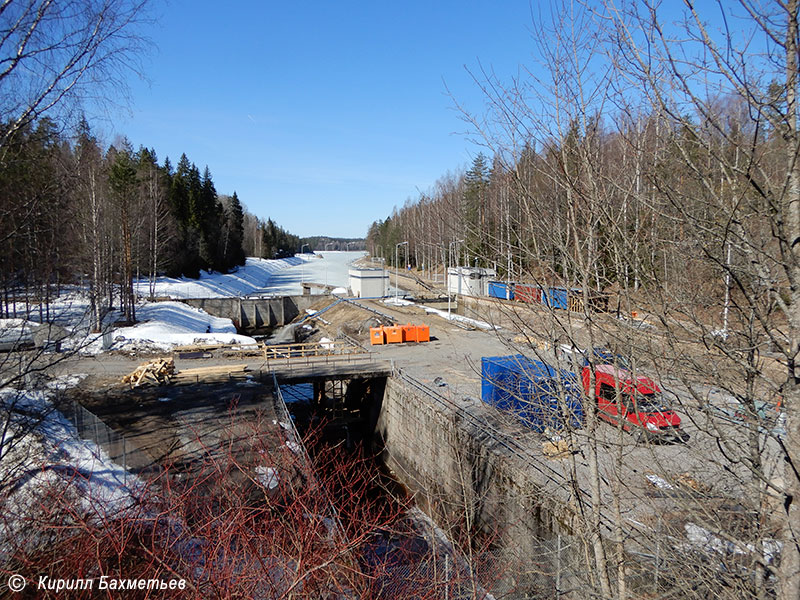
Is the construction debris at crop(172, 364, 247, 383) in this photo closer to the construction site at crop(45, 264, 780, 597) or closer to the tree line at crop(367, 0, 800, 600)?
the construction site at crop(45, 264, 780, 597)

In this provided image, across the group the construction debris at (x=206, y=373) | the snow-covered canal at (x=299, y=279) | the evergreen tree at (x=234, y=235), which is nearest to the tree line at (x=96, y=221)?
the evergreen tree at (x=234, y=235)

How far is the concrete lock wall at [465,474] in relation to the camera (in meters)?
8.37

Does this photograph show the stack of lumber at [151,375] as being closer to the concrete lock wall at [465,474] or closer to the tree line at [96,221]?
the tree line at [96,221]

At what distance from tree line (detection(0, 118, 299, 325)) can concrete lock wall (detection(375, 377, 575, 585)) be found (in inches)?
221

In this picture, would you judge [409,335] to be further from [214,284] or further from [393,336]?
[214,284]

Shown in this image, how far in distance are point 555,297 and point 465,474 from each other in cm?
759

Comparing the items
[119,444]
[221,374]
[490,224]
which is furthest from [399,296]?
[490,224]

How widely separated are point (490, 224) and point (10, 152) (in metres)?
4.52

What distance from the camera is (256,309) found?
3994 cm

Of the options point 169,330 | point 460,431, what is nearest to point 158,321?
point 169,330

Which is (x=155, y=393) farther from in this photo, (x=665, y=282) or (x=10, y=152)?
(x=665, y=282)

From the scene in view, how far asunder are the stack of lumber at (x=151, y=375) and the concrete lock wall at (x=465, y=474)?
7.72 metres

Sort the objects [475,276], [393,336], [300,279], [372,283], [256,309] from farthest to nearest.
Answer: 1. [300,279]
2. [256,309]
3. [372,283]
4. [393,336]
5. [475,276]

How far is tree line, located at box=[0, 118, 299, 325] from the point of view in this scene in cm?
452
